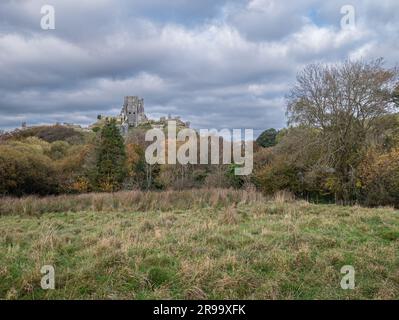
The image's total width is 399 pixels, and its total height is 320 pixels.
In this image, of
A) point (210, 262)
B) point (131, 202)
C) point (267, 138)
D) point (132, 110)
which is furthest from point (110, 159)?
point (132, 110)

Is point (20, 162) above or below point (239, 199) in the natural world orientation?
above

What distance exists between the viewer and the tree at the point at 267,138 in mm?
48919

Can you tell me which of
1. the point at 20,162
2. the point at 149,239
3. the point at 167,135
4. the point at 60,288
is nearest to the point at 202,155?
the point at 167,135

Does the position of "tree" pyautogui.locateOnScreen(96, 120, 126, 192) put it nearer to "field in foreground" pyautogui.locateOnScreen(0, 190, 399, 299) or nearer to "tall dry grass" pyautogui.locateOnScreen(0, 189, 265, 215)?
"tall dry grass" pyautogui.locateOnScreen(0, 189, 265, 215)

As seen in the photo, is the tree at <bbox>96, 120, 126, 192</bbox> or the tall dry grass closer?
the tall dry grass

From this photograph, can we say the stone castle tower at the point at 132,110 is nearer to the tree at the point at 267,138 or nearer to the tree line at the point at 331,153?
the tree at the point at 267,138

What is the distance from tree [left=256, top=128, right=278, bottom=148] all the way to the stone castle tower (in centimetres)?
2398

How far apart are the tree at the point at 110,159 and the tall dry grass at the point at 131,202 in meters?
12.5

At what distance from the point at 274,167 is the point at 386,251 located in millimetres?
20052

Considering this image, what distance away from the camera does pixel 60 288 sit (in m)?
4.98

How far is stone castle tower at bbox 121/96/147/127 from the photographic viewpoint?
6419 cm

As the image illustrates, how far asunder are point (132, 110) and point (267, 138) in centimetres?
2724

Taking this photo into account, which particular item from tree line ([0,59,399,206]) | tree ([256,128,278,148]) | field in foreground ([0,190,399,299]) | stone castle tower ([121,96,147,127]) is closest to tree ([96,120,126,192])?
tree line ([0,59,399,206])
